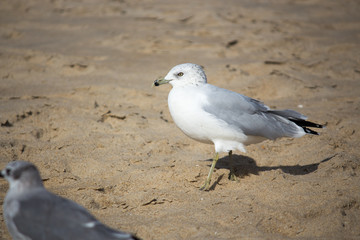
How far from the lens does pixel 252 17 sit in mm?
10312

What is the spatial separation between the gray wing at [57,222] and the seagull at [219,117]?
5.68 ft

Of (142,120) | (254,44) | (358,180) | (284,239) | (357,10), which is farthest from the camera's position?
(357,10)

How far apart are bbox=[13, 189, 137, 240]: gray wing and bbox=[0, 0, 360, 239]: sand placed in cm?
65

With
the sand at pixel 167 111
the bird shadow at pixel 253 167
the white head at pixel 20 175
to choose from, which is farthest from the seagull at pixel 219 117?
the white head at pixel 20 175

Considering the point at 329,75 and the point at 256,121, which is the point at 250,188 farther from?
the point at 329,75

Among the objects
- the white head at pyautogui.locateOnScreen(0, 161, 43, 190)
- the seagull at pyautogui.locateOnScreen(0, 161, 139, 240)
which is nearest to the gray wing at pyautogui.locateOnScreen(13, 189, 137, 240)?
the seagull at pyautogui.locateOnScreen(0, 161, 139, 240)

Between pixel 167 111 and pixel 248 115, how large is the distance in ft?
6.55

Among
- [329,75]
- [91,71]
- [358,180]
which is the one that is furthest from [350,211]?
[91,71]

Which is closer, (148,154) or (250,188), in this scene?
(250,188)

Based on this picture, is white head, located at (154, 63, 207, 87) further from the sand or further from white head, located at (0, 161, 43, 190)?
white head, located at (0, 161, 43, 190)

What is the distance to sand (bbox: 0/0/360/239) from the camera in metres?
3.79

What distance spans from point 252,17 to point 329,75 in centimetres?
332

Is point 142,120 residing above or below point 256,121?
below

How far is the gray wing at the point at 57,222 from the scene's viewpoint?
2711 mm
